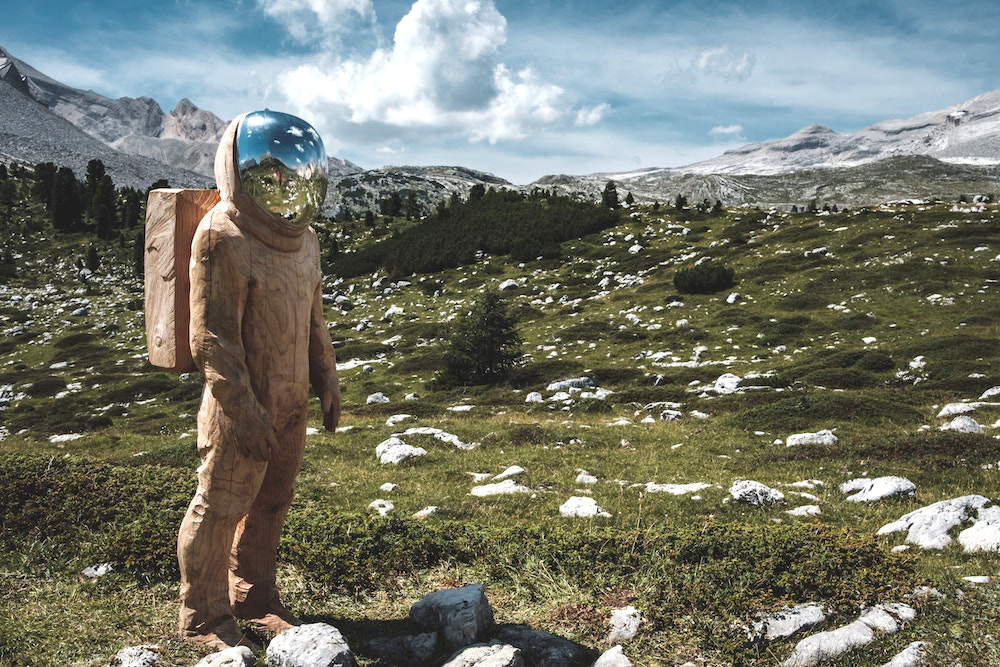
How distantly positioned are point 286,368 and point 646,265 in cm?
3853

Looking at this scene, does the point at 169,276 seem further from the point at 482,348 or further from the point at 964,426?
the point at 482,348

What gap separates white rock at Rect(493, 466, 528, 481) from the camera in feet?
39.0

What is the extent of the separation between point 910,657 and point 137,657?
5.64m

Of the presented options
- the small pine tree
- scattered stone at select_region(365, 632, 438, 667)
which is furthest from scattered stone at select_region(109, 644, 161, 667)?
the small pine tree

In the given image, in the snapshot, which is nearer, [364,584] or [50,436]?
[364,584]

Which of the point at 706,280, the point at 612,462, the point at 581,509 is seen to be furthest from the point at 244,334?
the point at 706,280

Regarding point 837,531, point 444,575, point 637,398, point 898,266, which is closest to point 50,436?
point 637,398

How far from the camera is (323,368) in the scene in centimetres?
624

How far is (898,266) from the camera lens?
32312mm

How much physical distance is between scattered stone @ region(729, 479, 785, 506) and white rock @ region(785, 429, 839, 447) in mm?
4105

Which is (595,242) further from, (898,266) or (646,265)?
(898,266)

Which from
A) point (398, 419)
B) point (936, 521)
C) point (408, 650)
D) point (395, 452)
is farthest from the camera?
point (398, 419)

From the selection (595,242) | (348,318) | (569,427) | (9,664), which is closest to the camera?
(9,664)

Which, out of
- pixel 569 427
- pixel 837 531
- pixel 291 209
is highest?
pixel 291 209
